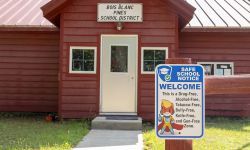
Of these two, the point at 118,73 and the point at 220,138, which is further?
the point at 118,73

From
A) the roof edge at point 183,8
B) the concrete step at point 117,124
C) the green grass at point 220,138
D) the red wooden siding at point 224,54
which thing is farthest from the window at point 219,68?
the concrete step at point 117,124

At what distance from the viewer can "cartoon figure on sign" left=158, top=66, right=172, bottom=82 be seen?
243 cm

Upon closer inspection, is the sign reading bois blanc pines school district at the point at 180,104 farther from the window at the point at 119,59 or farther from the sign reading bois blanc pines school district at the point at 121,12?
the window at the point at 119,59

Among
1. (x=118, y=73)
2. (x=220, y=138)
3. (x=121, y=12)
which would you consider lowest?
(x=220, y=138)

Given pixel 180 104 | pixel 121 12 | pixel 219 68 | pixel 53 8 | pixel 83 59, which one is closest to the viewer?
pixel 180 104

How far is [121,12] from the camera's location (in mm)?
10148

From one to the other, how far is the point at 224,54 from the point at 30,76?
20.4ft

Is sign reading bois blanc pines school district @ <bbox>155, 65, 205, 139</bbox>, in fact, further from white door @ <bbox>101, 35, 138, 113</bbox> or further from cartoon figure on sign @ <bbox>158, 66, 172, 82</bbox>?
white door @ <bbox>101, 35, 138, 113</bbox>

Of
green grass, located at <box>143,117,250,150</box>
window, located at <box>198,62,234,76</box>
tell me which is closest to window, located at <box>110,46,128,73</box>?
green grass, located at <box>143,117,250,150</box>

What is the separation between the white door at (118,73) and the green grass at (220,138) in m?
0.95

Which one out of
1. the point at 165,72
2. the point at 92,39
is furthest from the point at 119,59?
the point at 165,72

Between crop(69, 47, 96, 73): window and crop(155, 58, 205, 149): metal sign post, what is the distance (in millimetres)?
7948

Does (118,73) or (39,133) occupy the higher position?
(118,73)

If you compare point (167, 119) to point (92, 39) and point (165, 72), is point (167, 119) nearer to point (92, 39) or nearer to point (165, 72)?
point (165, 72)
